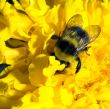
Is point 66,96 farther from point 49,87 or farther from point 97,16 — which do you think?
point 97,16

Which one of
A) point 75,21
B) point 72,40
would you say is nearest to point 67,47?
point 72,40

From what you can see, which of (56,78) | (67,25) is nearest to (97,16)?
(67,25)

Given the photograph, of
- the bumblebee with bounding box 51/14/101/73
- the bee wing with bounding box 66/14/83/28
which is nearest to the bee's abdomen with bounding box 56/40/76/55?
the bumblebee with bounding box 51/14/101/73

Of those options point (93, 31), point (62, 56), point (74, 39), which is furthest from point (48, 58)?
point (93, 31)

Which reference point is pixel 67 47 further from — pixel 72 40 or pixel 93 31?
pixel 93 31

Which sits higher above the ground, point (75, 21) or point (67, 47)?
point (75, 21)

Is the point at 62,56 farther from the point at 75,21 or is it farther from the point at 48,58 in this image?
the point at 75,21

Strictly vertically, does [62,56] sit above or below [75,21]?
below

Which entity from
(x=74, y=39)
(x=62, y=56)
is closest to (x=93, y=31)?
(x=74, y=39)
